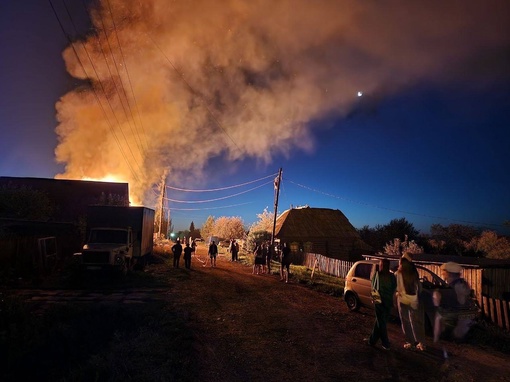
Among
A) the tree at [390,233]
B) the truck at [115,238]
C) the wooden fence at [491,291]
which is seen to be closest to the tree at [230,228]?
the tree at [390,233]

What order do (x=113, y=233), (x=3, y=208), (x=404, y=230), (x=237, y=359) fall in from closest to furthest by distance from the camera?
(x=237, y=359) < (x=113, y=233) < (x=3, y=208) < (x=404, y=230)

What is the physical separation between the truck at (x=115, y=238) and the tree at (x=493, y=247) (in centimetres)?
3312

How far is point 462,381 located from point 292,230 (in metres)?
36.0

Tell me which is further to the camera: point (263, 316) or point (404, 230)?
point (404, 230)

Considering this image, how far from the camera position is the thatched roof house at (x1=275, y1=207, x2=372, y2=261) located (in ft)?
136

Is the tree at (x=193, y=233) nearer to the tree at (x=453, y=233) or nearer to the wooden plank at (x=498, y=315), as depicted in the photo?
the tree at (x=453, y=233)

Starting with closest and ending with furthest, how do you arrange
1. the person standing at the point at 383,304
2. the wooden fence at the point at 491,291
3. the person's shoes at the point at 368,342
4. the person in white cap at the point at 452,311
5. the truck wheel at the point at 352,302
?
the person standing at the point at 383,304 → the person's shoes at the point at 368,342 → the person in white cap at the point at 452,311 → the wooden fence at the point at 491,291 → the truck wheel at the point at 352,302

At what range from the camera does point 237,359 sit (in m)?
6.43

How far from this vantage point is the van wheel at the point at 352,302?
35.7 feet

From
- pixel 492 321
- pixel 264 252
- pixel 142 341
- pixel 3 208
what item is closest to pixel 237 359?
pixel 142 341

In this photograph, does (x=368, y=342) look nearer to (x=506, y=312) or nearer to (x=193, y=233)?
(x=506, y=312)

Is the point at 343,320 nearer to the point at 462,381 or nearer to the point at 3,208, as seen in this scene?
the point at 462,381

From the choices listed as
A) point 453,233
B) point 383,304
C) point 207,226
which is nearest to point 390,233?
point 453,233

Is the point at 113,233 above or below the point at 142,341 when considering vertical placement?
above
